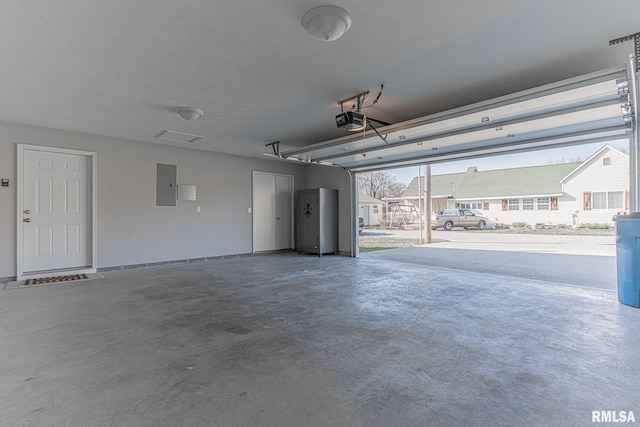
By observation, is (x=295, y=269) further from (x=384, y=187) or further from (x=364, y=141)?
(x=384, y=187)

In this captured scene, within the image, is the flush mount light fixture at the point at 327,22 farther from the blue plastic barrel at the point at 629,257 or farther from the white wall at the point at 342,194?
the white wall at the point at 342,194

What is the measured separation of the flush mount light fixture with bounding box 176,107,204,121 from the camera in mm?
4299

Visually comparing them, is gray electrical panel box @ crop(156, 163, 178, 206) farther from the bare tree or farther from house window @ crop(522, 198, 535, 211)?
the bare tree

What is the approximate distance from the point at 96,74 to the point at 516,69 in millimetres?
4375

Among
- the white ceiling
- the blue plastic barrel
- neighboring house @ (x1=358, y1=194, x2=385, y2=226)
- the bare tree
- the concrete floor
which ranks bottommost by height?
the concrete floor

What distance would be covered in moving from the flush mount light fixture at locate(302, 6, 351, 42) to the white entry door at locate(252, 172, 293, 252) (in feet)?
18.7

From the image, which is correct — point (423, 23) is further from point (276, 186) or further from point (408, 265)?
point (276, 186)

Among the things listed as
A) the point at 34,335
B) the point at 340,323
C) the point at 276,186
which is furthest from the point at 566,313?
the point at 276,186

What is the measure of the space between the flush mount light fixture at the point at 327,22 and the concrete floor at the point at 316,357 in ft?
8.12

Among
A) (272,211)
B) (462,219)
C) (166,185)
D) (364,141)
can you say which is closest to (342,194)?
(272,211)

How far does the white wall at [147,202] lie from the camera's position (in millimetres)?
4934

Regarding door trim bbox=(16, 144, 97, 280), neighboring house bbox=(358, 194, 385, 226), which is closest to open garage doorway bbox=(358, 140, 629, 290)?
neighboring house bbox=(358, 194, 385, 226)

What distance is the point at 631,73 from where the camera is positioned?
2699 mm

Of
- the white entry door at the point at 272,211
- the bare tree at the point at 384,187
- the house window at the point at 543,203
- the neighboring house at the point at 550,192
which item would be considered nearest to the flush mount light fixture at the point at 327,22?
the white entry door at the point at 272,211
